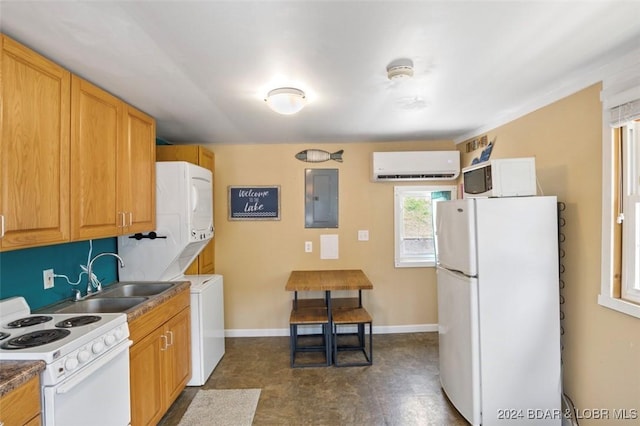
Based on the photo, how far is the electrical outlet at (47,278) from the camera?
1.90 meters

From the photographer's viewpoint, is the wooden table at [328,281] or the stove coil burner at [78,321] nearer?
the stove coil burner at [78,321]

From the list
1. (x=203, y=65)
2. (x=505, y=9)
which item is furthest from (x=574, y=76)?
(x=203, y=65)

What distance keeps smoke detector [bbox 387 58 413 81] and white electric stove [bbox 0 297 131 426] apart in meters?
2.00

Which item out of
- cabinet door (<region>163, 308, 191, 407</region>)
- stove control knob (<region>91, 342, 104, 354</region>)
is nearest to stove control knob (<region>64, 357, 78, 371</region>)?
stove control knob (<region>91, 342, 104, 354</region>)

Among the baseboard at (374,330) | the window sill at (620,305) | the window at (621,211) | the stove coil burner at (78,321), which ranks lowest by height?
the baseboard at (374,330)

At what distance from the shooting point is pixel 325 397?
2.47 meters

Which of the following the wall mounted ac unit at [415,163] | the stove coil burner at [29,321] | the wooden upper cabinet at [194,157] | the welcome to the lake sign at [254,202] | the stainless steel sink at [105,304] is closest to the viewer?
the stove coil burner at [29,321]

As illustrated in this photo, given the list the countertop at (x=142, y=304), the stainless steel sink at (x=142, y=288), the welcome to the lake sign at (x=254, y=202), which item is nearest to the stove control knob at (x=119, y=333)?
the countertop at (x=142, y=304)

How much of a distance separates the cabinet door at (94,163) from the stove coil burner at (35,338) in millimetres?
527

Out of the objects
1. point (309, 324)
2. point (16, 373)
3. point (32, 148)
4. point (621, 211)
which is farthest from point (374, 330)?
point (32, 148)

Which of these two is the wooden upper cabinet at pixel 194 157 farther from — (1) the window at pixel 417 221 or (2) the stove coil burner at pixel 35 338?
(1) the window at pixel 417 221

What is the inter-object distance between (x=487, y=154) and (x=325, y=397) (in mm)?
2662

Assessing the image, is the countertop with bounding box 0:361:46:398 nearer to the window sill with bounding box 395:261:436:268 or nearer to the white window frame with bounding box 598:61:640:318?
the white window frame with bounding box 598:61:640:318

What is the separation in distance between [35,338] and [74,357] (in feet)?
0.77
